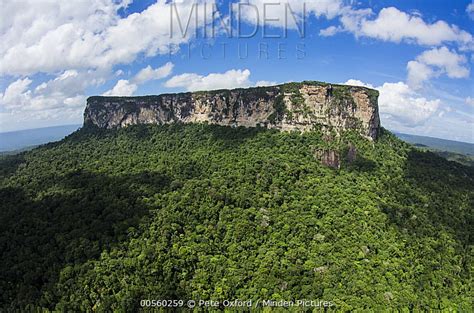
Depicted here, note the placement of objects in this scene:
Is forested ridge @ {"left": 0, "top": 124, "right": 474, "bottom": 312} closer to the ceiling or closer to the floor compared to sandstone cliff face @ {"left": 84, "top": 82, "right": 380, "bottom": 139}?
closer to the floor

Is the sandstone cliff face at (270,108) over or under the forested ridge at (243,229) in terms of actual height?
over

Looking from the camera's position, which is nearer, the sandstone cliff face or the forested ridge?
the forested ridge

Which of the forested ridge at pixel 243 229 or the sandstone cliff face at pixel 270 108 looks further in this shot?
the sandstone cliff face at pixel 270 108

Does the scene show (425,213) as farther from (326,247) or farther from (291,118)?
(291,118)

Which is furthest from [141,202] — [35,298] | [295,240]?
[295,240]
